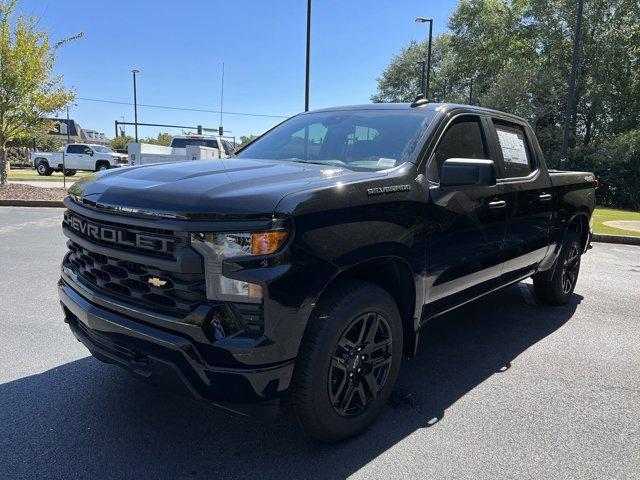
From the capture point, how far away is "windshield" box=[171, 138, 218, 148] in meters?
19.3

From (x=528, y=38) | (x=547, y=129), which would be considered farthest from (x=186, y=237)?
(x=528, y=38)

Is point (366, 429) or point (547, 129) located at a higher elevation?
point (547, 129)

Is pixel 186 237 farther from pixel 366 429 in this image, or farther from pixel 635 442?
pixel 635 442

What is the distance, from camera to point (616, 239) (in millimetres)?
10375

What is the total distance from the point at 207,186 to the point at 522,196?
9.01 ft

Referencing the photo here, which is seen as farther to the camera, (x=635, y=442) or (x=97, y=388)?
(x=97, y=388)

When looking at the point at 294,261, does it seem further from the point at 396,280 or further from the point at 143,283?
the point at 396,280

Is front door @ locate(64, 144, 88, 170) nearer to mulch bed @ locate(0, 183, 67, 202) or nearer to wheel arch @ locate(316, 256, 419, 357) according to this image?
mulch bed @ locate(0, 183, 67, 202)

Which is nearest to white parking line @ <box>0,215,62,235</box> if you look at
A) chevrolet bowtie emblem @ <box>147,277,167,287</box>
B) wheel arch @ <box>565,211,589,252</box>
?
chevrolet bowtie emblem @ <box>147,277,167,287</box>

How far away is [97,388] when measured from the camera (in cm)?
330

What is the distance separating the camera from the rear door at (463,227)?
3131mm

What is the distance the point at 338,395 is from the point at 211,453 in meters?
0.73

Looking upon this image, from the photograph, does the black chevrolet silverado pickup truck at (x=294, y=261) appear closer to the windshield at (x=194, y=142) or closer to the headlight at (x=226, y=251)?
the headlight at (x=226, y=251)

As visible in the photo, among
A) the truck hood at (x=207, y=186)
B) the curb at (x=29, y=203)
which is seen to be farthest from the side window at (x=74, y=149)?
the truck hood at (x=207, y=186)
